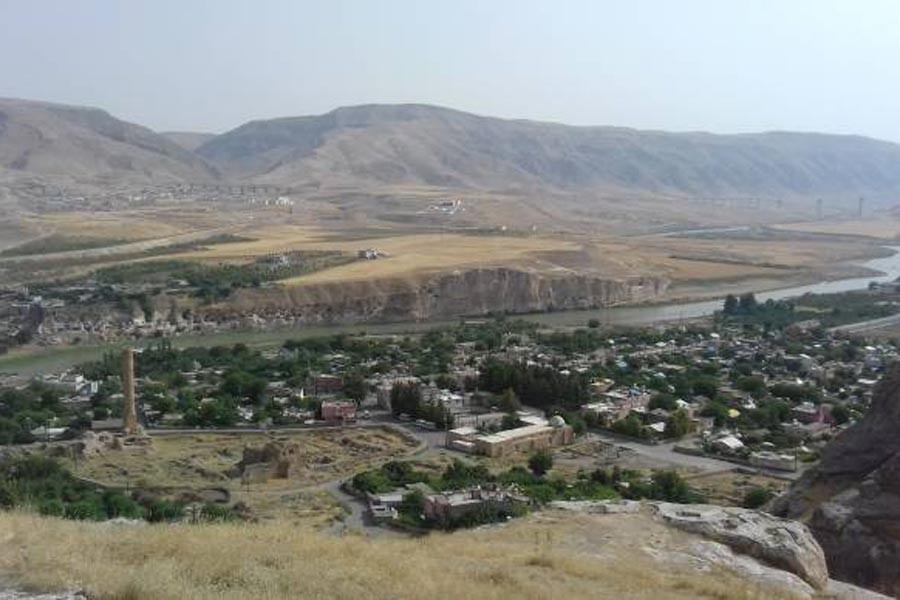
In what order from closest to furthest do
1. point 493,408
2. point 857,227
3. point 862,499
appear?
point 862,499 < point 493,408 < point 857,227

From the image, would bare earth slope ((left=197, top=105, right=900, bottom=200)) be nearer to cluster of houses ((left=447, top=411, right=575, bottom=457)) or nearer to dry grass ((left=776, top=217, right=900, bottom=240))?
dry grass ((left=776, top=217, right=900, bottom=240))

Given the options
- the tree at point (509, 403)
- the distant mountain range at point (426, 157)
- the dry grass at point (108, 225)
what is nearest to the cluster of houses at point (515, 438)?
the tree at point (509, 403)

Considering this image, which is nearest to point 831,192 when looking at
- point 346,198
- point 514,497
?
point 346,198

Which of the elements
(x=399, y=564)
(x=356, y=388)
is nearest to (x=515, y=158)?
(x=356, y=388)

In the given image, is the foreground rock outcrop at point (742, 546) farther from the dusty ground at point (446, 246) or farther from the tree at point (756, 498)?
the dusty ground at point (446, 246)

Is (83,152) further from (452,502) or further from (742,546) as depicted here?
(742,546)

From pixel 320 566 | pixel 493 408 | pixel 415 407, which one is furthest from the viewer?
pixel 493 408
